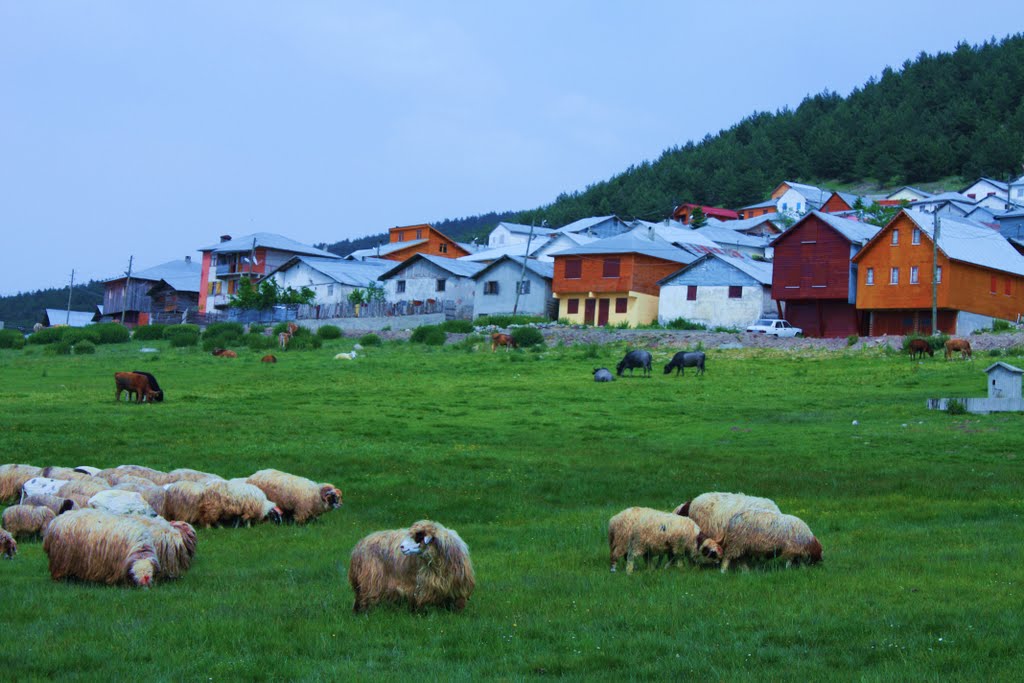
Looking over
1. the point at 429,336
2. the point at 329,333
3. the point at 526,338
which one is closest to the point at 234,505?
the point at 526,338

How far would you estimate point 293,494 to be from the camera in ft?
62.1

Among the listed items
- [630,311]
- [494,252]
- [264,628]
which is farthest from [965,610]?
[494,252]

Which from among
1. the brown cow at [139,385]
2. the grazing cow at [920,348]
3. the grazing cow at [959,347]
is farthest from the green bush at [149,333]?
the grazing cow at [959,347]

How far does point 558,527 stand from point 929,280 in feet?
180

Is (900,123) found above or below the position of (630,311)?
above

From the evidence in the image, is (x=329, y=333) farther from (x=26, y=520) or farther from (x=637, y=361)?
(x=26, y=520)

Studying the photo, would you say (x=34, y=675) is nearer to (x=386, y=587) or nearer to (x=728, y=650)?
(x=386, y=587)

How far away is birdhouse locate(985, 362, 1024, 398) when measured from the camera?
33.2 meters

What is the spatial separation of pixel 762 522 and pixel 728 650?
430cm

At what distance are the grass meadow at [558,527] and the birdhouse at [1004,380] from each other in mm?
2101

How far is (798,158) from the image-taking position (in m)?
198

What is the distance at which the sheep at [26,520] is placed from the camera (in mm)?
16484

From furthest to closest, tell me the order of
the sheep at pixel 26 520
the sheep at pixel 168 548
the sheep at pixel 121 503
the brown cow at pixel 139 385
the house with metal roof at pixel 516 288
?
the house with metal roof at pixel 516 288 < the brown cow at pixel 139 385 < the sheep at pixel 26 520 < the sheep at pixel 121 503 < the sheep at pixel 168 548

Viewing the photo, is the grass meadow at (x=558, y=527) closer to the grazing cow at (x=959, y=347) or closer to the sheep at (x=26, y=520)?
the sheep at (x=26, y=520)
